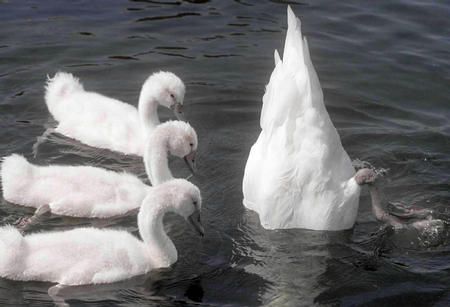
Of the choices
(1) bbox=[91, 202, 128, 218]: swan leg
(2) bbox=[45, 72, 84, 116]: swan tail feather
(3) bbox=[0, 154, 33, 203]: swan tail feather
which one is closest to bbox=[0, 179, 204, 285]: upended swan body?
(1) bbox=[91, 202, 128, 218]: swan leg

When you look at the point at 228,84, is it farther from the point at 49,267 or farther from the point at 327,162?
the point at 49,267

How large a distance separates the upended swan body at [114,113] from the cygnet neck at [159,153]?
94 cm

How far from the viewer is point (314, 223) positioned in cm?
797

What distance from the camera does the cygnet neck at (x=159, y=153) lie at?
28.3 feet

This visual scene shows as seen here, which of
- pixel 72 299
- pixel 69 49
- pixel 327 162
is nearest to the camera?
pixel 72 299

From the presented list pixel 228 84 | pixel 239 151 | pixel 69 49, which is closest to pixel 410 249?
pixel 239 151

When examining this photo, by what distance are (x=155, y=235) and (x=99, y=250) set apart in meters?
0.49

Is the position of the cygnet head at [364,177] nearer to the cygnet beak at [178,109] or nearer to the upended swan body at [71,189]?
the upended swan body at [71,189]

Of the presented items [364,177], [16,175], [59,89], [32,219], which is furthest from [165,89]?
[364,177]

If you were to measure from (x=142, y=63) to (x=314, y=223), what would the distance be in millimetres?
4779

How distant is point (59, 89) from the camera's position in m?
10.2

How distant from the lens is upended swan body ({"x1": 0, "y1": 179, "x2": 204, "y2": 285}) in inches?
282

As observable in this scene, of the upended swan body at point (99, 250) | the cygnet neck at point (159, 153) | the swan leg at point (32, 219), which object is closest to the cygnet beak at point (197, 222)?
the upended swan body at point (99, 250)

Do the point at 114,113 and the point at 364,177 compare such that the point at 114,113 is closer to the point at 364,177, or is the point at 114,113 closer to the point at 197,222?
the point at 197,222
